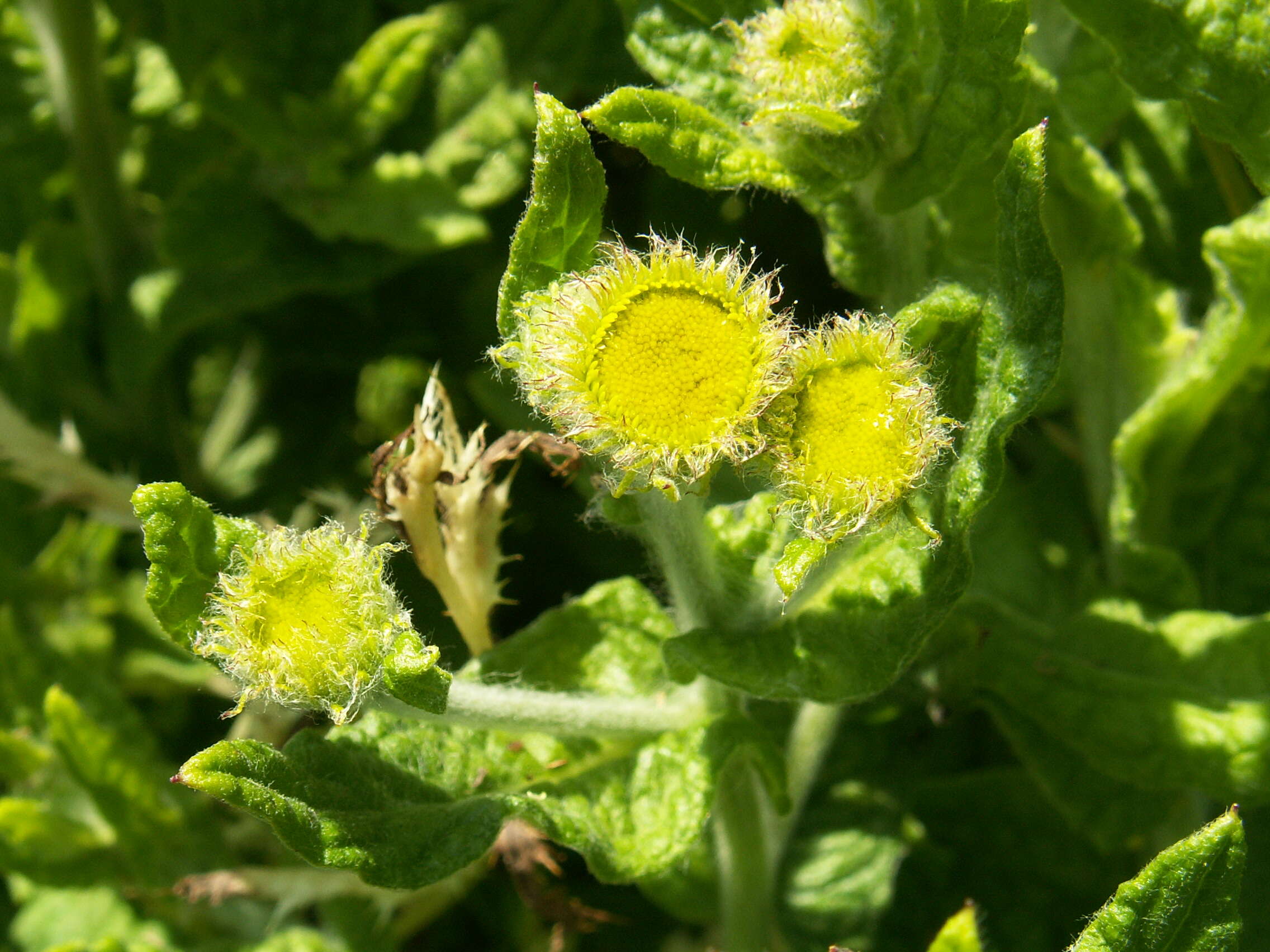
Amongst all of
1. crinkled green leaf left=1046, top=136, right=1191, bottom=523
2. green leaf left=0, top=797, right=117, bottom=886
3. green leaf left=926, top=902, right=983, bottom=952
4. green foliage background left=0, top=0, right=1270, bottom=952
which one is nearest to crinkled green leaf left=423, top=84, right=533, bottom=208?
green foliage background left=0, top=0, right=1270, bottom=952

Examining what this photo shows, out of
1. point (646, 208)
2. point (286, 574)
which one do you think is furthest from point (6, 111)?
point (286, 574)

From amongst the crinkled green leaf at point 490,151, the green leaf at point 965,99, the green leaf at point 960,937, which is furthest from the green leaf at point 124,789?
the green leaf at point 965,99

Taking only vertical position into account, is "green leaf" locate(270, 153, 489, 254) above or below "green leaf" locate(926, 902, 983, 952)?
above

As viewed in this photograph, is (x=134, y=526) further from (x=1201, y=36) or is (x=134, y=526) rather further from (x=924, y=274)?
(x=1201, y=36)

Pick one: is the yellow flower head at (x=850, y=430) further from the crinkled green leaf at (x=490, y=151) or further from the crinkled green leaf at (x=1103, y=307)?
the crinkled green leaf at (x=490, y=151)

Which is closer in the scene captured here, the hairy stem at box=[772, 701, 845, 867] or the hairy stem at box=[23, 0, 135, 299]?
the hairy stem at box=[772, 701, 845, 867]

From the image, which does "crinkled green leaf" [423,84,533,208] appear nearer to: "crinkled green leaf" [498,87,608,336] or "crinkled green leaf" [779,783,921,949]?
"crinkled green leaf" [498,87,608,336]

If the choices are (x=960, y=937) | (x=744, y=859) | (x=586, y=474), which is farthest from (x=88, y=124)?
(x=960, y=937)
